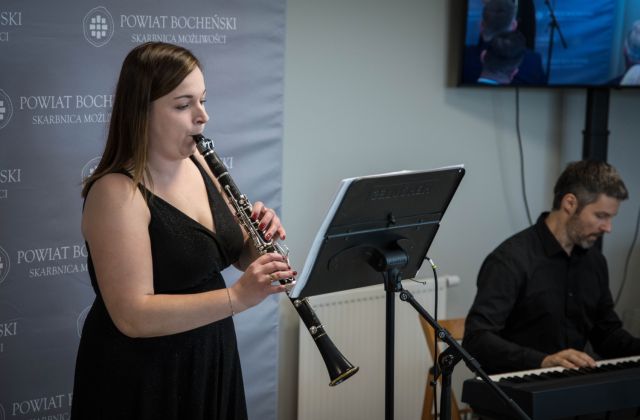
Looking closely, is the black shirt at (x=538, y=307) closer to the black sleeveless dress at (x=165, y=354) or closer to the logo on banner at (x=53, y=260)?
the black sleeveless dress at (x=165, y=354)

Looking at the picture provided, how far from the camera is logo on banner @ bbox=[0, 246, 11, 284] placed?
8.33 feet

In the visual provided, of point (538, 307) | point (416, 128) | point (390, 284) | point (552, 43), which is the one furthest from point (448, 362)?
point (552, 43)

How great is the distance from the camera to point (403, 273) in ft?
6.83

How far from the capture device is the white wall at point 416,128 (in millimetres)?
3375

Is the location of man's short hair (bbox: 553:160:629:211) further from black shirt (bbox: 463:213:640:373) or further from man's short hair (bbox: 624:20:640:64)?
man's short hair (bbox: 624:20:640:64)

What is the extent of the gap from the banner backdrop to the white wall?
554 millimetres

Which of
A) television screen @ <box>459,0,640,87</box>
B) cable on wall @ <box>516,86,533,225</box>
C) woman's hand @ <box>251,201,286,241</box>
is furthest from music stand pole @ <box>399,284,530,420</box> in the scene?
cable on wall @ <box>516,86,533,225</box>

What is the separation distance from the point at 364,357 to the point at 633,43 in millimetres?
1773

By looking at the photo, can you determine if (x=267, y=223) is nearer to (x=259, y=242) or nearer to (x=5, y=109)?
(x=259, y=242)

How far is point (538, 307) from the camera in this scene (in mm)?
2771

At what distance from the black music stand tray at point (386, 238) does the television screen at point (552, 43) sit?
5.52 feet

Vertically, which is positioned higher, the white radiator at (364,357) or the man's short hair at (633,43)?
the man's short hair at (633,43)

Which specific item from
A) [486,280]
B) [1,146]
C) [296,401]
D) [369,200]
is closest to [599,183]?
[486,280]

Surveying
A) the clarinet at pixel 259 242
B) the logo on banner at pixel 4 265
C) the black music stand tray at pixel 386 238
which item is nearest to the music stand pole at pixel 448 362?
the black music stand tray at pixel 386 238
